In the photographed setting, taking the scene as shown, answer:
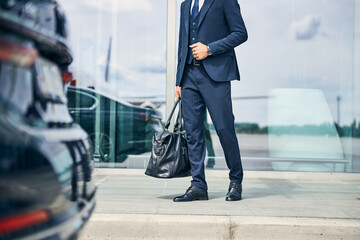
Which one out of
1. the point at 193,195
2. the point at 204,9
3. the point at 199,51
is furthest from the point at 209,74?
the point at 193,195

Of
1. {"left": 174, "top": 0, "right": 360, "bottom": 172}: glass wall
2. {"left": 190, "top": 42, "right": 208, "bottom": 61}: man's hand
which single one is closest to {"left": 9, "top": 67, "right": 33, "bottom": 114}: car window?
{"left": 190, "top": 42, "right": 208, "bottom": 61}: man's hand

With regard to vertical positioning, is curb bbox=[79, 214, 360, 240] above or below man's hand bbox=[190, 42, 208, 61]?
below

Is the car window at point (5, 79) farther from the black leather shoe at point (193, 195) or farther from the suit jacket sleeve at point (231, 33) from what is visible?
the black leather shoe at point (193, 195)

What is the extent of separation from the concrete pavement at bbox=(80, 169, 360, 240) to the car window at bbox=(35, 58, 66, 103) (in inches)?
66.8

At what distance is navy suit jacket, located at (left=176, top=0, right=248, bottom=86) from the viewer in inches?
137

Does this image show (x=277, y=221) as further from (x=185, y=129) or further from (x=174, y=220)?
(x=185, y=129)

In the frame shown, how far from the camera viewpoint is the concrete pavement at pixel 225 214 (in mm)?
2844

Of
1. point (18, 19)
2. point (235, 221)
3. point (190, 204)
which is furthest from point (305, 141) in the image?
point (18, 19)

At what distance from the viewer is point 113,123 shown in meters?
5.77

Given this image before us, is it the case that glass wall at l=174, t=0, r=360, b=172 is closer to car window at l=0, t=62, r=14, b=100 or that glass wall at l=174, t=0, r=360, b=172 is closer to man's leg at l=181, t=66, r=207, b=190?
man's leg at l=181, t=66, r=207, b=190

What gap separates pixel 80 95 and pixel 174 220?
11.0ft

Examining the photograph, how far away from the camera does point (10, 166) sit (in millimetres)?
964

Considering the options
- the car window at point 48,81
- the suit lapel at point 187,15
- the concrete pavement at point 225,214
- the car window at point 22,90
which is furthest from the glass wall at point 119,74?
the car window at point 22,90

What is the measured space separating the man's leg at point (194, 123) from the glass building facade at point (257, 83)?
2014 mm
